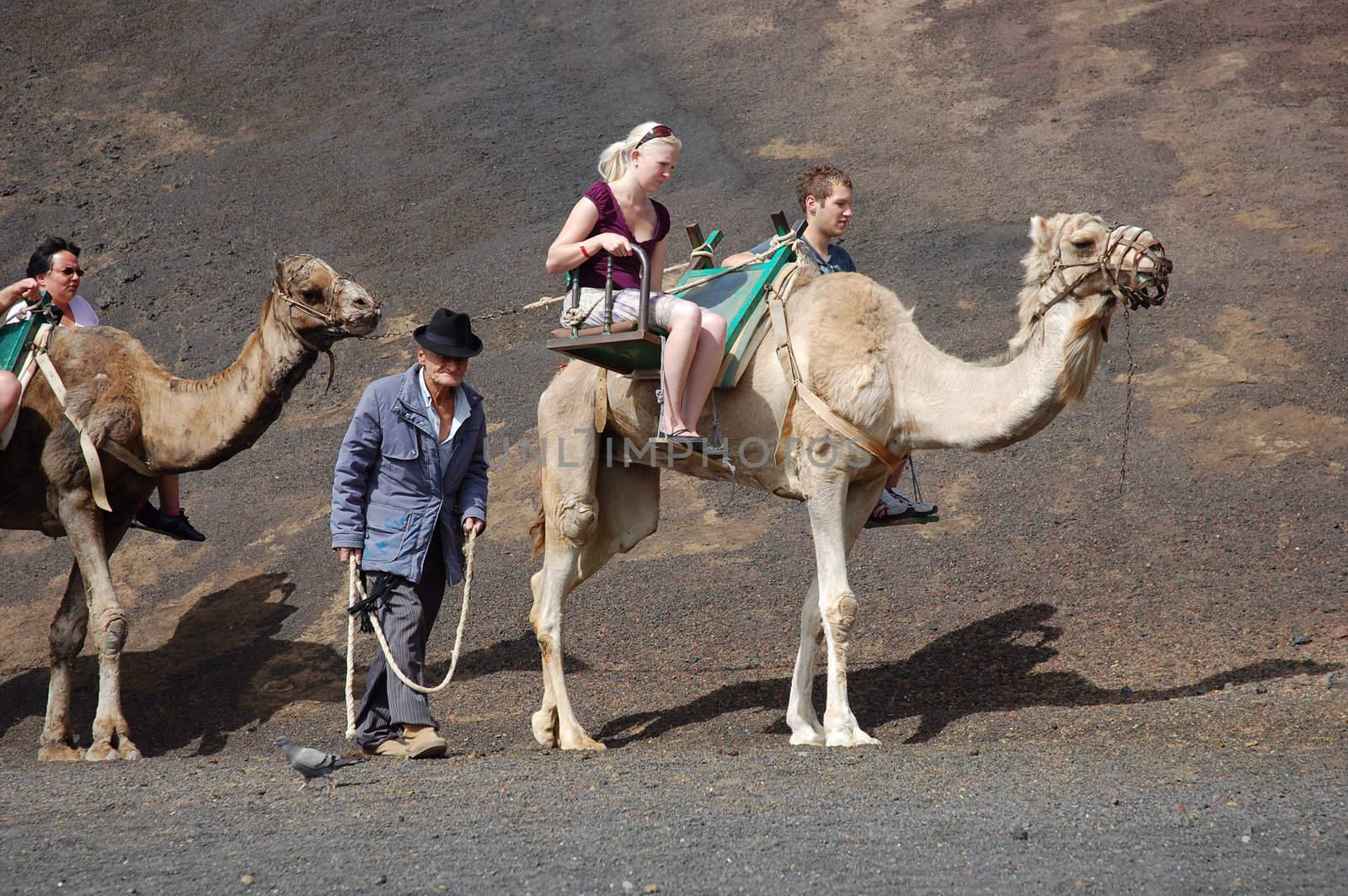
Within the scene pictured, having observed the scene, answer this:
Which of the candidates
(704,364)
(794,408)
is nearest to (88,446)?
(704,364)

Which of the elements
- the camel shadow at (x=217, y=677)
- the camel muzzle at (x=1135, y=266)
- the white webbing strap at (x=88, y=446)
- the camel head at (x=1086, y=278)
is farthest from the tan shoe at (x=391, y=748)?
the camel muzzle at (x=1135, y=266)

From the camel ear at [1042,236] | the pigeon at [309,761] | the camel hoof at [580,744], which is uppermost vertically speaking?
the camel ear at [1042,236]

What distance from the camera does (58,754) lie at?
7652 mm

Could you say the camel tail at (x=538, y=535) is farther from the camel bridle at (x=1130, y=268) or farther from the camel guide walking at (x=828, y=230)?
the camel bridle at (x=1130, y=268)

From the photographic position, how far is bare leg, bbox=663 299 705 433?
21.0ft

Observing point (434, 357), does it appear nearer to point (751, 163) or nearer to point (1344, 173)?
point (751, 163)

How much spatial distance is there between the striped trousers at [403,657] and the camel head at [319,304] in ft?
4.84

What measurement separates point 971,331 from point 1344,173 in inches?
196

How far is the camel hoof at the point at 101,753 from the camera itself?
7293 mm

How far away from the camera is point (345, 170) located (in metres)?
17.1

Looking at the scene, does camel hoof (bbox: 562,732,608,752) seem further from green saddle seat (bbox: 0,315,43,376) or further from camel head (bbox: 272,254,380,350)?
green saddle seat (bbox: 0,315,43,376)

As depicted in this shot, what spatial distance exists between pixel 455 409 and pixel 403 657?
1.28 meters

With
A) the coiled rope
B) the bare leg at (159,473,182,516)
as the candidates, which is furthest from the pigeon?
the bare leg at (159,473,182,516)

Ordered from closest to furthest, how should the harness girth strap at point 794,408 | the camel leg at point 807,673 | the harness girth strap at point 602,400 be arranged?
the harness girth strap at point 794,408 → the camel leg at point 807,673 → the harness girth strap at point 602,400
